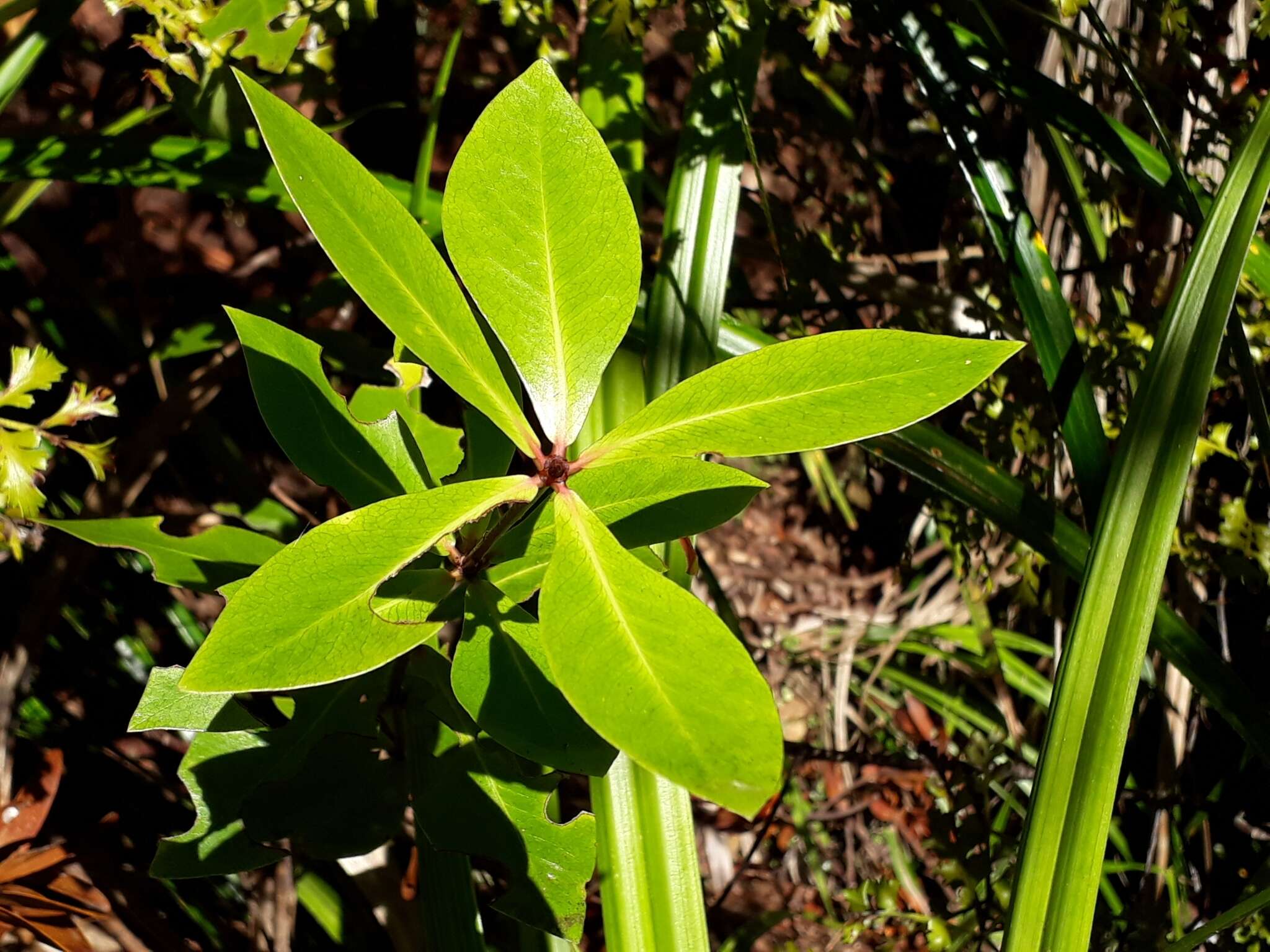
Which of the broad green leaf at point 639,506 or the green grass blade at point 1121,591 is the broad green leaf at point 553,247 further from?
the green grass blade at point 1121,591

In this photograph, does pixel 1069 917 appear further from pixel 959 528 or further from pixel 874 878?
pixel 874 878

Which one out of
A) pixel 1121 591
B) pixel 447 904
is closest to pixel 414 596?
pixel 447 904

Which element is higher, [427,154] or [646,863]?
[427,154]

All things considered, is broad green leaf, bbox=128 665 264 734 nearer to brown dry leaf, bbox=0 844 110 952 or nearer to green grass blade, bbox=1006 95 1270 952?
brown dry leaf, bbox=0 844 110 952

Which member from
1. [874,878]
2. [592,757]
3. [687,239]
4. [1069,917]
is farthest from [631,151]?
[874,878]

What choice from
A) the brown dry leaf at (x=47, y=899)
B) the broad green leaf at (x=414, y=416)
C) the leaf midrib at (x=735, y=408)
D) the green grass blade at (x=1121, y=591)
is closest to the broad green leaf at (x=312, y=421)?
the broad green leaf at (x=414, y=416)

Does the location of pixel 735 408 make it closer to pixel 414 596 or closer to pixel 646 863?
pixel 414 596

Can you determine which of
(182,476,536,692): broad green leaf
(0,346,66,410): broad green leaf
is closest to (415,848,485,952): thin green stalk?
(182,476,536,692): broad green leaf
